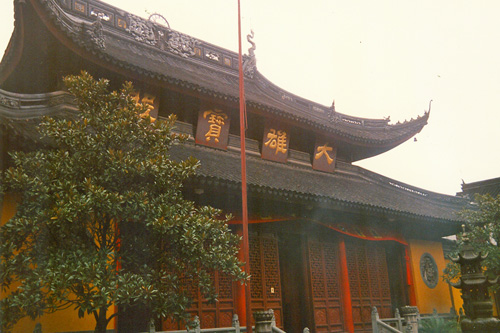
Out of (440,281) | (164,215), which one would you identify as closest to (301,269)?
(440,281)

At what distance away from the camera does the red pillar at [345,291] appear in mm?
11445

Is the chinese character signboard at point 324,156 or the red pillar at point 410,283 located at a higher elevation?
the chinese character signboard at point 324,156

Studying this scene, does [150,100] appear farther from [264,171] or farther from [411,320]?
[411,320]

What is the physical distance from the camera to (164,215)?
5.81m

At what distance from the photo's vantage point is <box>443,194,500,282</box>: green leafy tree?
12.3 m

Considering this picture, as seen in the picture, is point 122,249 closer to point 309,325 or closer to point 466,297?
point 466,297

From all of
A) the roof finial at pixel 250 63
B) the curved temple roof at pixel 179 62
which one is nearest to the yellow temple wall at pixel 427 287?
the curved temple roof at pixel 179 62

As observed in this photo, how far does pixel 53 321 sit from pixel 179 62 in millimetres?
8474

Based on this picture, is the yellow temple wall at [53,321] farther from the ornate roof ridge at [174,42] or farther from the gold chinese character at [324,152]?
the gold chinese character at [324,152]

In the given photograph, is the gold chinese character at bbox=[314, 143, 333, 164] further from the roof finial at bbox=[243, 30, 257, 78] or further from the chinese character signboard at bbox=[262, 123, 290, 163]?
the roof finial at bbox=[243, 30, 257, 78]

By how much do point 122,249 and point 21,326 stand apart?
269 cm

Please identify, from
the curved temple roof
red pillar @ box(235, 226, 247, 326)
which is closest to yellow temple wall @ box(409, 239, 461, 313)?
the curved temple roof

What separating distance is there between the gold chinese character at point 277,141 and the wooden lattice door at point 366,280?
3.27 meters

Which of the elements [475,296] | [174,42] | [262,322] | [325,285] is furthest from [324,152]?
[262,322]
